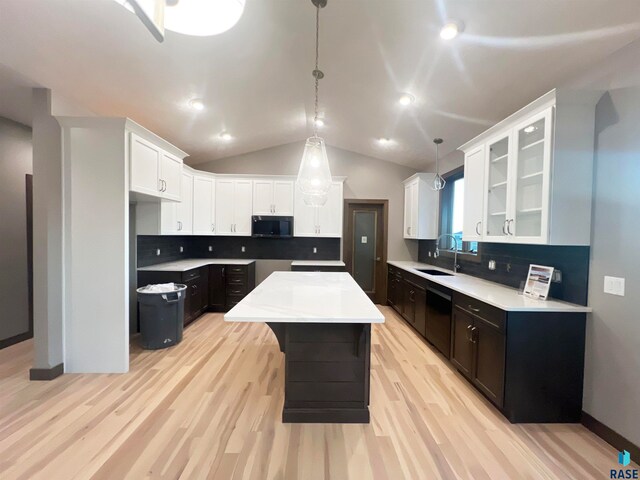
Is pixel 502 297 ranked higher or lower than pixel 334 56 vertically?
lower

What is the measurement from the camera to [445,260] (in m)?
4.38

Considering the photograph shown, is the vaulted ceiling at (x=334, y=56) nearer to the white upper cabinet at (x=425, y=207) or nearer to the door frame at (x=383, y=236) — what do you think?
Answer: the white upper cabinet at (x=425, y=207)

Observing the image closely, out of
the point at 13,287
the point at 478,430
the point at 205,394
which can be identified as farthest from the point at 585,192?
the point at 13,287

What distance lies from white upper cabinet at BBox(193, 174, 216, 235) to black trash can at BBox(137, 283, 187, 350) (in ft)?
5.61

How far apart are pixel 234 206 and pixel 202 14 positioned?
436cm

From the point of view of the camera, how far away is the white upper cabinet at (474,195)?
9.53 ft

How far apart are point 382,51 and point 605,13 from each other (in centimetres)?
142

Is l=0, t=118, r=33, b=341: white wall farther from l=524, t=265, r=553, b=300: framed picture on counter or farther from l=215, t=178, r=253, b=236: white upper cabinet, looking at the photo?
l=524, t=265, r=553, b=300: framed picture on counter

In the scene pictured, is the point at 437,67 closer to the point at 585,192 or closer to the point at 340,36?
the point at 340,36

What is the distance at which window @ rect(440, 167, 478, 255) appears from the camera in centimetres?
417

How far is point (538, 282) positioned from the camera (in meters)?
2.36

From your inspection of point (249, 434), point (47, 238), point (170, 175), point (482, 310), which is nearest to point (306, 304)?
point (249, 434)

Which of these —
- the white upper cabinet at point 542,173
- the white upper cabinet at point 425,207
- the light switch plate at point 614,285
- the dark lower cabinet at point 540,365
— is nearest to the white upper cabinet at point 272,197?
the white upper cabinet at point 425,207

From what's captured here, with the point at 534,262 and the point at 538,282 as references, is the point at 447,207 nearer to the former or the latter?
→ the point at 534,262
